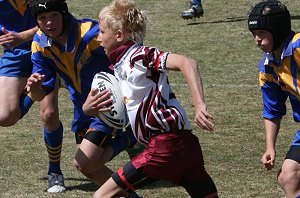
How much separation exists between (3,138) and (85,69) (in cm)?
257

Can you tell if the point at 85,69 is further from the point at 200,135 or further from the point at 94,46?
the point at 200,135

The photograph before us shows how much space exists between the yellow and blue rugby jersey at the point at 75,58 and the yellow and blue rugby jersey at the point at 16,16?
1.29m

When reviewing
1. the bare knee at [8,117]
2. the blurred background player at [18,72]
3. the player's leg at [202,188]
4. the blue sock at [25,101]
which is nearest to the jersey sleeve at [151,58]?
the player's leg at [202,188]

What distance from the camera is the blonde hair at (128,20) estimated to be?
5.94 metres

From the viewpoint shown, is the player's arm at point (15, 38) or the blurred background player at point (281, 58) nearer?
the blurred background player at point (281, 58)

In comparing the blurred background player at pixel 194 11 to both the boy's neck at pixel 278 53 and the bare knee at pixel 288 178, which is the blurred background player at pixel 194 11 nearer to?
the boy's neck at pixel 278 53

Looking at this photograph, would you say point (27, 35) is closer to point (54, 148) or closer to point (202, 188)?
point (54, 148)

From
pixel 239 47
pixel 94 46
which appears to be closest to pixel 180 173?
pixel 94 46

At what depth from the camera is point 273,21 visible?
20.0ft

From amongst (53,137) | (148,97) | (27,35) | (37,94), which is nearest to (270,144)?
(148,97)

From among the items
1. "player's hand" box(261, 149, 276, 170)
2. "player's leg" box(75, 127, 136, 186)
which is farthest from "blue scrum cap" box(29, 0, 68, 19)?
"player's hand" box(261, 149, 276, 170)

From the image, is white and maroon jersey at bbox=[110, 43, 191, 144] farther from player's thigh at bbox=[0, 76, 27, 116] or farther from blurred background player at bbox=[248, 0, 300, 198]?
player's thigh at bbox=[0, 76, 27, 116]

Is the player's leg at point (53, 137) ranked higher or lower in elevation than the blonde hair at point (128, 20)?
lower

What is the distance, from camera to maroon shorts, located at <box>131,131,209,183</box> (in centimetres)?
575
